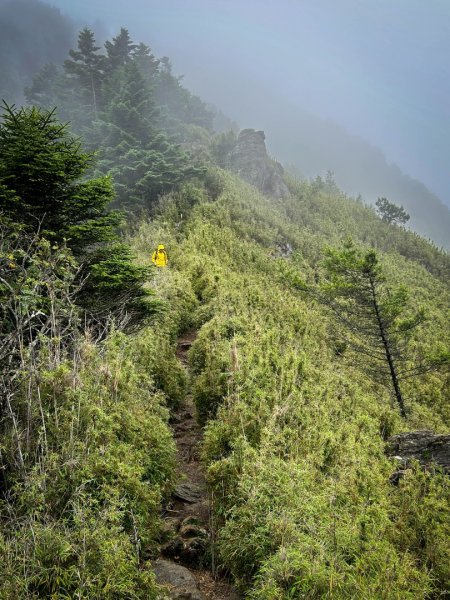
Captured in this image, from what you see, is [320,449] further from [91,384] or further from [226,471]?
[91,384]

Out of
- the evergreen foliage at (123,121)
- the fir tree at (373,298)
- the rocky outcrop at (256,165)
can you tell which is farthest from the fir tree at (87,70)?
the fir tree at (373,298)

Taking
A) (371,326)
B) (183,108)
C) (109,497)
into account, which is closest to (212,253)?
(371,326)

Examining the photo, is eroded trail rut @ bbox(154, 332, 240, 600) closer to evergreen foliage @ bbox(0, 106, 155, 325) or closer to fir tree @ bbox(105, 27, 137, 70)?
evergreen foliage @ bbox(0, 106, 155, 325)

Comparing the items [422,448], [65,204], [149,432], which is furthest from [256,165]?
[149,432]

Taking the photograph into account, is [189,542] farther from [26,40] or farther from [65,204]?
[26,40]

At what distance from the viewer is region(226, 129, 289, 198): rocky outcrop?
150 ft

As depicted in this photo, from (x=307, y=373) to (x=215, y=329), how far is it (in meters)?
2.30

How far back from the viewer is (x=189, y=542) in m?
4.53

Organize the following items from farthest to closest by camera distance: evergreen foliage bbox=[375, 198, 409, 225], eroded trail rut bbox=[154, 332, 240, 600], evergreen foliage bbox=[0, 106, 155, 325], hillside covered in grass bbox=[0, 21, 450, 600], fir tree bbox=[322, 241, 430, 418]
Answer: evergreen foliage bbox=[375, 198, 409, 225] → fir tree bbox=[322, 241, 430, 418] → evergreen foliage bbox=[0, 106, 155, 325] → eroded trail rut bbox=[154, 332, 240, 600] → hillside covered in grass bbox=[0, 21, 450, 600]

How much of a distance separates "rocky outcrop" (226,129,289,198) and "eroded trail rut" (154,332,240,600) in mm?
41633

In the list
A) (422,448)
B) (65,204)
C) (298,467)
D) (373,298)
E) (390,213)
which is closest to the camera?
(298,467)

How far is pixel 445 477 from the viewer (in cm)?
544

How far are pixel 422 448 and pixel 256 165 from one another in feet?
149

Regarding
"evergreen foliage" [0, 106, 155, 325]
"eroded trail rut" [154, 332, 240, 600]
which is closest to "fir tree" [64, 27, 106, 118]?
"evergreen foliage" [0, 106, 155, 325]
